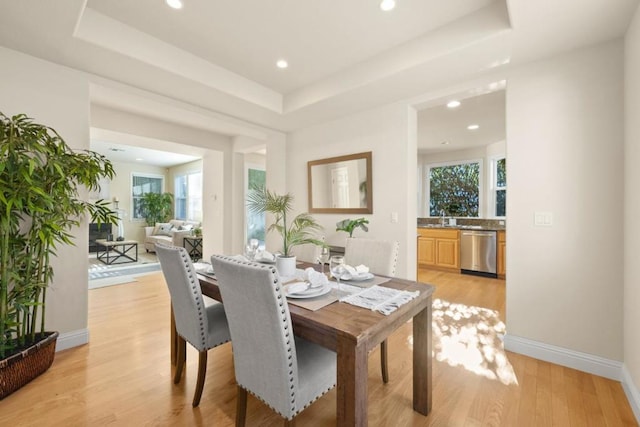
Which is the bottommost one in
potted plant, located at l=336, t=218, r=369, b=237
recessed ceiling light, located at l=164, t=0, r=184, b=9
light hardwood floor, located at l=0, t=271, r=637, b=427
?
light hardwood floor, located at l=0, t=271, r=637, b=427

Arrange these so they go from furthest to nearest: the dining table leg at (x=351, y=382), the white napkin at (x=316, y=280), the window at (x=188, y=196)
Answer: the window at (x=188, y=196)
the white napkin at (x=316, y=280)
the dining table leg at (x=351, y=382)

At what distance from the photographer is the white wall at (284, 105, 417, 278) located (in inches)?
126

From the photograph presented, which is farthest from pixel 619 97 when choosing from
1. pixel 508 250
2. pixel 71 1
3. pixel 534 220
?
pixel 71 1

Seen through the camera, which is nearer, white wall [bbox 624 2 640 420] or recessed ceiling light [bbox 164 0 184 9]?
white wall [bbox 624 2 640 420]

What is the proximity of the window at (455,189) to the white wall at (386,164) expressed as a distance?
10.8ft

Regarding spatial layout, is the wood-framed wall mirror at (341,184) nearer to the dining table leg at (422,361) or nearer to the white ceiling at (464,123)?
the white ceiling at (464,123)

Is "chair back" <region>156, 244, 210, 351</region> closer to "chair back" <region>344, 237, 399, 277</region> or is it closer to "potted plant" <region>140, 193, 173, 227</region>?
"chair back" <region>344, 237, 399, 277</region>

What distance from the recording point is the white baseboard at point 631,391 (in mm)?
1668

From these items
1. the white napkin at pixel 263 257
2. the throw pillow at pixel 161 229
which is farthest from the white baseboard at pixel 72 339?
the throw pillow at pixel 161 229

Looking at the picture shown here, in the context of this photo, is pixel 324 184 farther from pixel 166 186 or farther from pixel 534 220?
pixel 166 186

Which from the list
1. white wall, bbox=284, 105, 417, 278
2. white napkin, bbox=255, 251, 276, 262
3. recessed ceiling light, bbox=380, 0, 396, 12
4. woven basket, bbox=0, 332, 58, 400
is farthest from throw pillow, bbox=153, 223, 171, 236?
recessed ceiling light, bbox=380, 0, 396, 12

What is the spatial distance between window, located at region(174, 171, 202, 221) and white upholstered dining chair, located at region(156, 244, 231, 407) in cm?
672

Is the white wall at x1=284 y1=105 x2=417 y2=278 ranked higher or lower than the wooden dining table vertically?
higher

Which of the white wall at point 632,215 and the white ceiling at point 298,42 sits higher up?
the white ceiling at point 298,42
